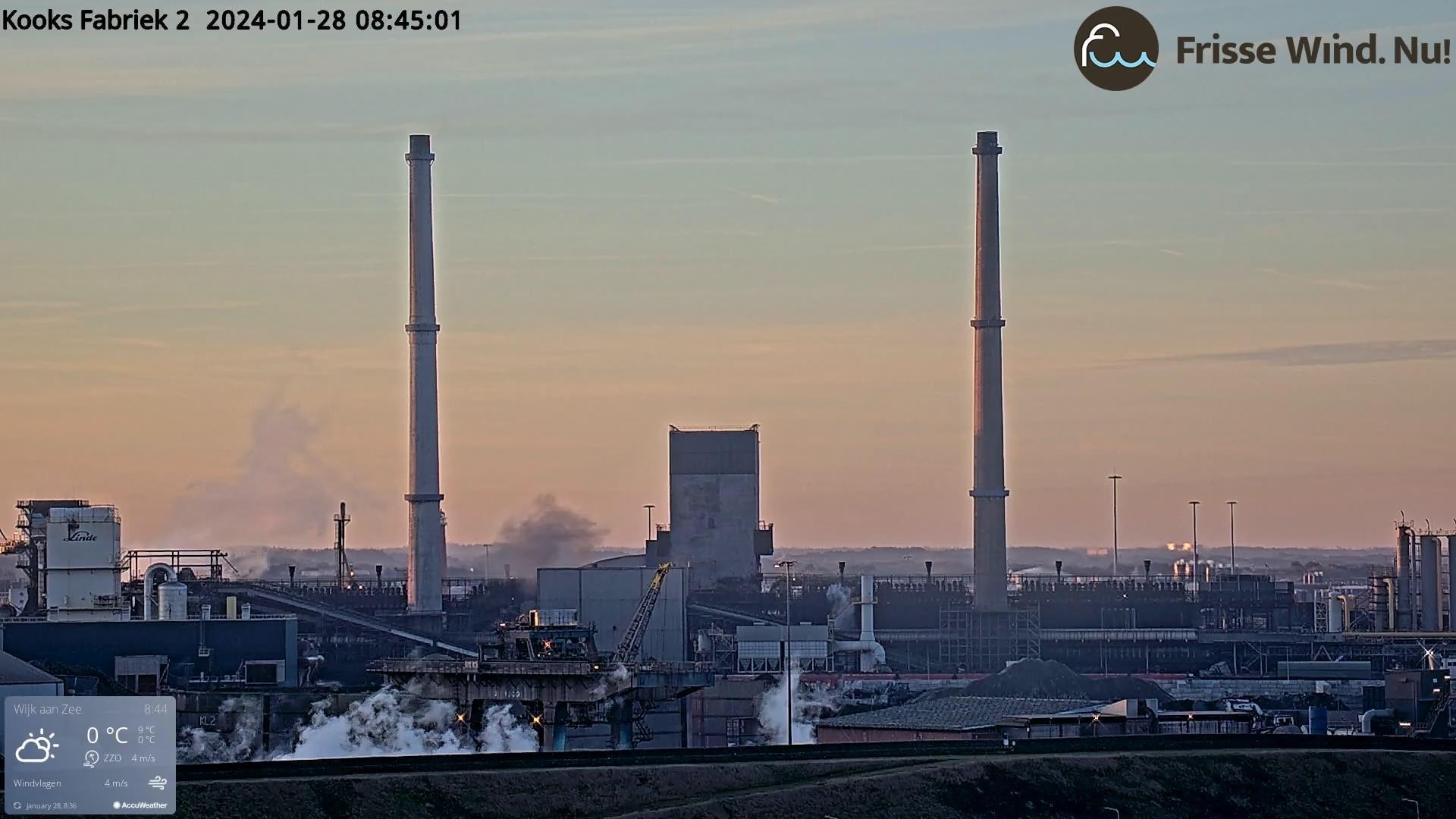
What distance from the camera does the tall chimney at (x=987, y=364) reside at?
4702 inches

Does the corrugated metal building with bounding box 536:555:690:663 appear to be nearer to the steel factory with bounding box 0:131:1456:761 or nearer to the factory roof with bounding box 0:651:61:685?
the steel factory with bounding box 0:131:1456:761

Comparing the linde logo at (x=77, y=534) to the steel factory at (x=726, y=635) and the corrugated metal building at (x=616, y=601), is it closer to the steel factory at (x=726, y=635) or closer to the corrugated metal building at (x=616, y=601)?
the steel factory at (x=726, y=635)

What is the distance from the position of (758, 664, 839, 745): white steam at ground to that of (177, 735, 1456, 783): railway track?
20.9 metres

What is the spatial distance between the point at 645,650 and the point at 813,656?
14.0 m

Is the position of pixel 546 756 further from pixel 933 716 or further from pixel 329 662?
pixel 329 662

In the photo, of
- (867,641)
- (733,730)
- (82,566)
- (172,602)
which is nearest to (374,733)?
(733,730)

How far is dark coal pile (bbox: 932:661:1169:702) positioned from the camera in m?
92.7

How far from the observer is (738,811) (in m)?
53.1

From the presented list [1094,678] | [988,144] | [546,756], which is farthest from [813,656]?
[546,756]

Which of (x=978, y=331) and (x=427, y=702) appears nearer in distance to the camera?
→ (x=427, y=702)

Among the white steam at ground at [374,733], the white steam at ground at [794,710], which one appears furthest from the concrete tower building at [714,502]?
the white steam at ground at [374,733]

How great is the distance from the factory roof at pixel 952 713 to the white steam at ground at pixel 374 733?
38.7ft

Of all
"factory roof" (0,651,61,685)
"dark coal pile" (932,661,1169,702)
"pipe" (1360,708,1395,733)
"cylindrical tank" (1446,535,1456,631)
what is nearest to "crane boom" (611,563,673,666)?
"dark coal pile" (932,661,1169,702)

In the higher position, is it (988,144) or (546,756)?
(988,144)
